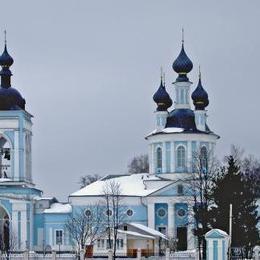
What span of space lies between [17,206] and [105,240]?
21.0 ft

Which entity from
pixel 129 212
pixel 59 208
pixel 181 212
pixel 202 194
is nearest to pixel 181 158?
pixel 181 212

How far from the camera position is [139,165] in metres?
76.2

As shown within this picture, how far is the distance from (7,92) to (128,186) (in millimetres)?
7930

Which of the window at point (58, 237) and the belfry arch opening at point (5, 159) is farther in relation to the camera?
the window at point (58, 237)

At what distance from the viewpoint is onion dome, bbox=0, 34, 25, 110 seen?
55125mm

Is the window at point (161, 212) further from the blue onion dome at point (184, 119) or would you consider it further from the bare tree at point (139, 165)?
the bare tree at point (139, 165)

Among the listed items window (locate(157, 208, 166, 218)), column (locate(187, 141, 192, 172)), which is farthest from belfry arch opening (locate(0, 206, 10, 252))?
column (locate(187, 141, 192, 172))

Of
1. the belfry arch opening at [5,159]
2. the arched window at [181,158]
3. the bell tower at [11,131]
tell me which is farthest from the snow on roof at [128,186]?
the belfry arch opening at [5,159]

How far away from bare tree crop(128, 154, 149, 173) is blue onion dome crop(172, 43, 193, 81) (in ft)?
58.0

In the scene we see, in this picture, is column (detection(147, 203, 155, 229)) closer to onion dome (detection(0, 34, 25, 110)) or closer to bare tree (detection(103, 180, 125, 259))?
bare tree (detection(103, 180, 125, 259))

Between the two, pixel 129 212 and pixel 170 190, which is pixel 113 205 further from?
pixel 170 190

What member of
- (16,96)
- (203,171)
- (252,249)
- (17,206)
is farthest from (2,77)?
(252,249)

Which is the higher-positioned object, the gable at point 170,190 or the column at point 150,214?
the gable at point 170,190

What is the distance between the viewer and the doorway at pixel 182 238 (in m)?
53.5
